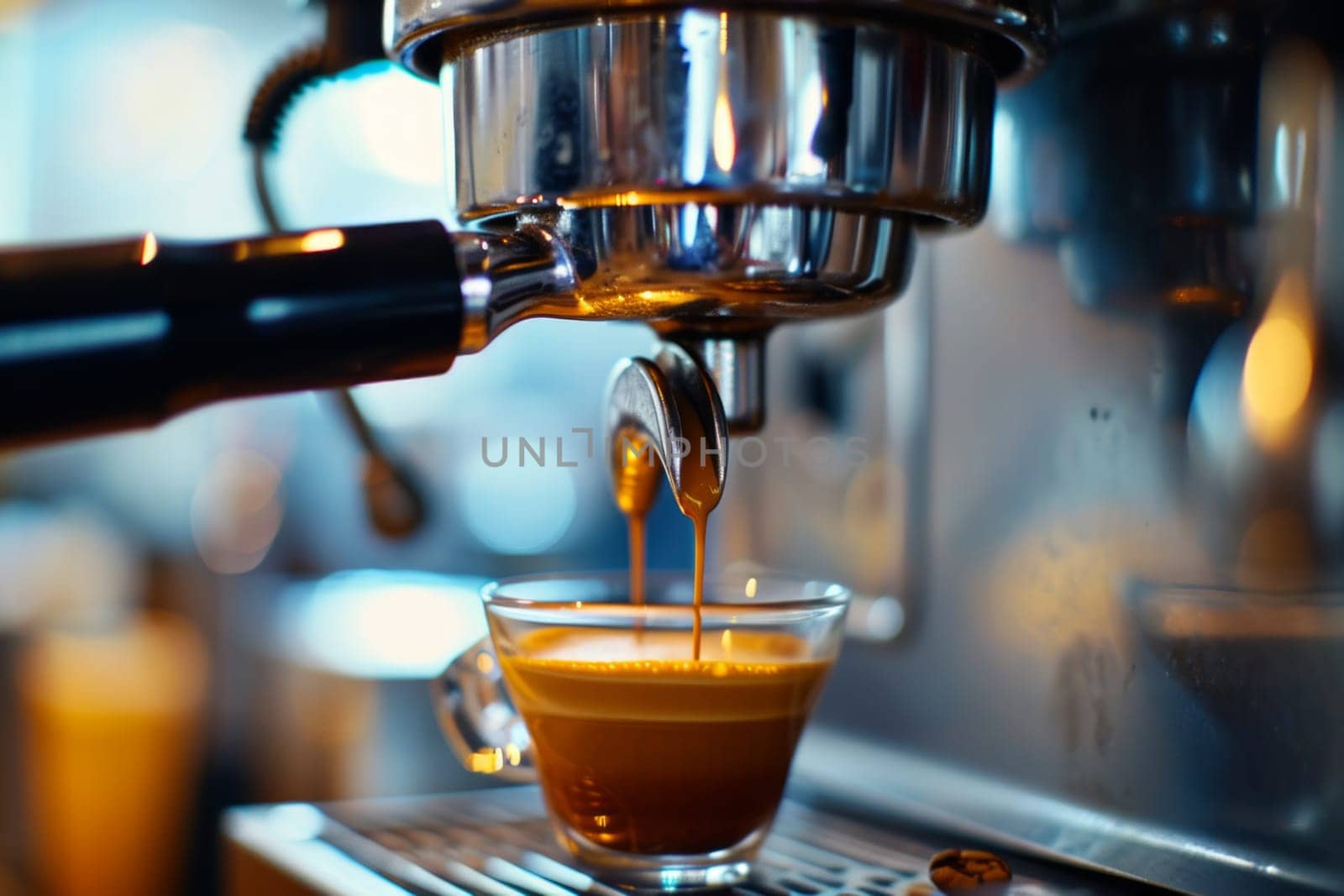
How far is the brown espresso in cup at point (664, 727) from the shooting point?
1.37 ft

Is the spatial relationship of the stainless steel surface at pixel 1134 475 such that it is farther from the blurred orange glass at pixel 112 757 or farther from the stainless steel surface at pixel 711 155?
the blurred orange glass at pixel 112 757

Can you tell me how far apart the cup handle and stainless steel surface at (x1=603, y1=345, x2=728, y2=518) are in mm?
127

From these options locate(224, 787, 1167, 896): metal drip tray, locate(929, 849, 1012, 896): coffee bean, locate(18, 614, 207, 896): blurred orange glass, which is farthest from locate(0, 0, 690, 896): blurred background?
locate(929, 849, 1012, 896): coffee bean

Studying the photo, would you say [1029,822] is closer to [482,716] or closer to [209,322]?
[482,716]

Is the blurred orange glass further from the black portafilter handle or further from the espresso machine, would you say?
the black portafilter handle

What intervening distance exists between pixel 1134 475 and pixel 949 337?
11 cm

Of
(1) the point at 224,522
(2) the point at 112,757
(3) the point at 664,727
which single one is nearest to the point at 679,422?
(3) the point at 664,727

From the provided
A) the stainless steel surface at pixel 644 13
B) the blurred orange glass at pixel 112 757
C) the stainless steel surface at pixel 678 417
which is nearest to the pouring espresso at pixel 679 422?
the stainless steel surface at pixel 678 417

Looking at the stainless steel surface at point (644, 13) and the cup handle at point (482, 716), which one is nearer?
the stainless steel surface at point (644, 13)

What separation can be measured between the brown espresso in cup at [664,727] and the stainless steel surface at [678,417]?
0.06 metres

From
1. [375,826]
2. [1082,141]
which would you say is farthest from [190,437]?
[1082,141]

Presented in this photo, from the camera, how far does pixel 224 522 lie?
6.05ft

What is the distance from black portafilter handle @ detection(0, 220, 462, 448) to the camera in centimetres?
25

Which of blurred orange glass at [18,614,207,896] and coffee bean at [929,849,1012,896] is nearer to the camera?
coffee bean at [929,849,1012,896]
